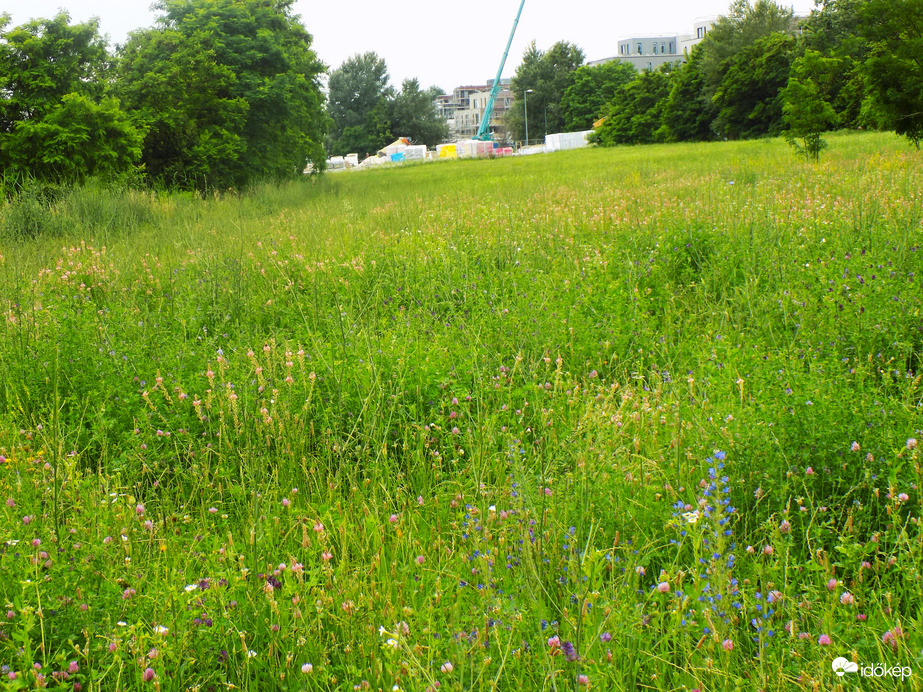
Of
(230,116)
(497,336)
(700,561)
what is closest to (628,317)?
(497,336)

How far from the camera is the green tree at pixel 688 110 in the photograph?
45094mm

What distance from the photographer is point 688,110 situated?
149 ft

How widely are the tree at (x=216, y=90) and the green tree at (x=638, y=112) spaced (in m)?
31.9

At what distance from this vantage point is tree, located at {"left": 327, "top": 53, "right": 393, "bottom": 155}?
8994cm

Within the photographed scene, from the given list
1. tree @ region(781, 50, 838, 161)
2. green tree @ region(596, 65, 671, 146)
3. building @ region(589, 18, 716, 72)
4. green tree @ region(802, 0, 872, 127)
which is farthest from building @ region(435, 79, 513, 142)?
tree @ region(781, 50, 838, 161)

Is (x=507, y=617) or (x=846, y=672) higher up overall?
(x=507, y=617)

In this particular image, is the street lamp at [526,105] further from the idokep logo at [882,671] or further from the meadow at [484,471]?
the idokep logo at [882,671]

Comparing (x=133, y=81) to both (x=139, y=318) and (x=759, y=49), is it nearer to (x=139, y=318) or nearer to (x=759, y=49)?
(x=139, y=318)

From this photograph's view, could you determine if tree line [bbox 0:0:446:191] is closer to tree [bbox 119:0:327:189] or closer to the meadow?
tree [bbox 119:0:327:189]

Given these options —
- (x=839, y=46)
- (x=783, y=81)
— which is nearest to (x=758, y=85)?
(x=783, y=81)

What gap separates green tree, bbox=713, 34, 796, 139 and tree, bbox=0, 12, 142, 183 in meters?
36.6

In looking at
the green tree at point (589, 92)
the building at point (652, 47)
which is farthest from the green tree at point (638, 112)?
the building at point (652, 47)

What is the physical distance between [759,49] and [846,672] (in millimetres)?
47738

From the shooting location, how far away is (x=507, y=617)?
176 centimetres
